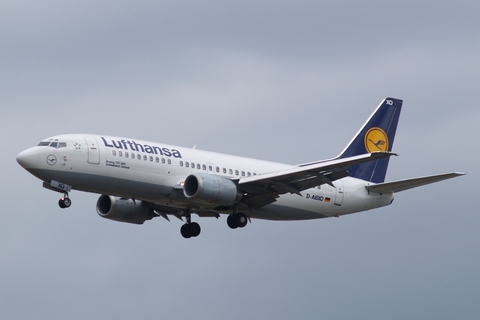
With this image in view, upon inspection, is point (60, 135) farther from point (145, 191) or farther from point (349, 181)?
point (349, 181)

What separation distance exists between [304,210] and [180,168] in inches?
330

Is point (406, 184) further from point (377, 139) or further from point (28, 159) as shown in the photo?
point (28, 159)

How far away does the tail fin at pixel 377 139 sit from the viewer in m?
59.5

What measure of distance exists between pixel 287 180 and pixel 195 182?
4.84 meters

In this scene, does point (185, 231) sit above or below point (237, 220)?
below

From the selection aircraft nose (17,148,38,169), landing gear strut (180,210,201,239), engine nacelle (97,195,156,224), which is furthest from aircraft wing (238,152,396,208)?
aircraft nose (17,148,38,169)

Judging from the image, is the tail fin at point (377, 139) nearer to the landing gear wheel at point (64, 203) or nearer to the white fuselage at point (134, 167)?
the white fuselage at point (134, 167)

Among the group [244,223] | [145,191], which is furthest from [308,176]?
[145,191]

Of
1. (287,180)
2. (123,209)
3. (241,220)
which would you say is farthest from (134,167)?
(287,180)

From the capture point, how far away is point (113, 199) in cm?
5541

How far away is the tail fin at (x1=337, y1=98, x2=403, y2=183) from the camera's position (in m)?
59.5

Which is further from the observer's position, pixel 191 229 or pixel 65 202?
pixel 191 229

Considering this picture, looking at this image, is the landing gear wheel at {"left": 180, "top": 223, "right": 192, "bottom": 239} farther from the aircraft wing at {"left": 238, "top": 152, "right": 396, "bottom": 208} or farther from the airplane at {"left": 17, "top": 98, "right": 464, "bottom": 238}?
the aircraft wing at {"left": 238, "top": 152, "right": 396, "bottom": 208}

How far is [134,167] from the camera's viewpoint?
49.6m
